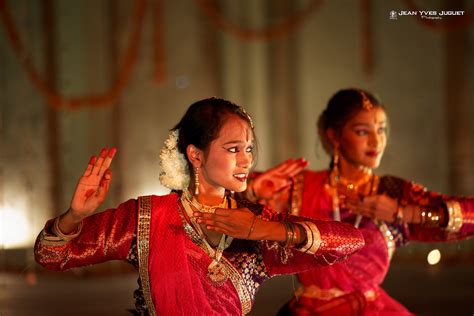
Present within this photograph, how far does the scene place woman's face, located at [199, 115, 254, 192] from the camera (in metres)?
2.36

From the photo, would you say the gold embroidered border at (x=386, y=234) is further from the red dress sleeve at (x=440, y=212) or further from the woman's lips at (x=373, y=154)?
the woman's lips at (x=373, y=154)

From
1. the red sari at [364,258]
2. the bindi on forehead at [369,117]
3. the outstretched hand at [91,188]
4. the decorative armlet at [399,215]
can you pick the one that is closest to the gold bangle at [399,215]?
the decorative armlet at [399,215]

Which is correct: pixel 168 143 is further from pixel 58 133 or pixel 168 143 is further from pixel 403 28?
pixel 403 28

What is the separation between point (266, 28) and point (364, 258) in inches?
171

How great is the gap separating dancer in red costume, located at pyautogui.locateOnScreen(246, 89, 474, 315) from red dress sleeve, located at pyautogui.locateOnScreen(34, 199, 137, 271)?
0.92m

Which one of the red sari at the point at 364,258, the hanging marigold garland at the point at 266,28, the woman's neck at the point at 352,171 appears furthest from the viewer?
the hanging marigold garland at the point at 266,28

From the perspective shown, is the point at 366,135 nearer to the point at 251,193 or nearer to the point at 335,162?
the point at 335,162

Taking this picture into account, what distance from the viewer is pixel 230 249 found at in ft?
7.86

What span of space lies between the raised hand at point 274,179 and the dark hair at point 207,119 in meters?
0.72

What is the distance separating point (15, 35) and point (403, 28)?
3.61 m

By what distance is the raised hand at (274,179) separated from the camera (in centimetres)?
312

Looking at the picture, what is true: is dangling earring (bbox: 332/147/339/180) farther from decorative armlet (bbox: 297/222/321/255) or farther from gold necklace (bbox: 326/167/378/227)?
decorative armlet (bbox: 297/222/321/255)

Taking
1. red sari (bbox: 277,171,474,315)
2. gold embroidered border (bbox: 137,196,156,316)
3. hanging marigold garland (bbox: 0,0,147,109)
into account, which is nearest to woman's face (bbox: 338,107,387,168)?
red sari (bbox: 277,171,474,315)

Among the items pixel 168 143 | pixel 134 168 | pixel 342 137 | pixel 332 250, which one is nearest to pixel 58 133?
pixel 134 168
